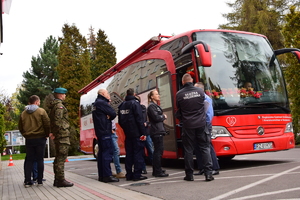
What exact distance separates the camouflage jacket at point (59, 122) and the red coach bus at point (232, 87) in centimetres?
282

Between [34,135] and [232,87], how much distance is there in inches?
176

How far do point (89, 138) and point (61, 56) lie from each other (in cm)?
2928

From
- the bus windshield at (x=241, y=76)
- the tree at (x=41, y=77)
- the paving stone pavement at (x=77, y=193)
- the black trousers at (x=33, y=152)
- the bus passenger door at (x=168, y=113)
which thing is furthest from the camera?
the tree at (x=41, y=77)

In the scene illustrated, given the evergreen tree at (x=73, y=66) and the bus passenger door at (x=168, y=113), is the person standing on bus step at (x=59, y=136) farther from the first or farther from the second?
the evergreen tree at (x=73, y=66)

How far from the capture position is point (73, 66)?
1703 inches

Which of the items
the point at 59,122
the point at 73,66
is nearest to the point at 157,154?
the point at 59,122

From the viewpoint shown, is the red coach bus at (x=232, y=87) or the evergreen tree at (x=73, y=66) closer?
the red coach bus at (x=232, y=87)

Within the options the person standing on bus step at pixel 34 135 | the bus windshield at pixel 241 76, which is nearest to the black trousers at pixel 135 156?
the person standing on bus step at pixel 34 135

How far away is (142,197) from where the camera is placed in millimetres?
5574

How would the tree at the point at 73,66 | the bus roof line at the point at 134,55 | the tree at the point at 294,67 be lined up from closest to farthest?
the bus roof line at the point at 134,55
the tree at the point at 294,67
the tree at the point at 73,66

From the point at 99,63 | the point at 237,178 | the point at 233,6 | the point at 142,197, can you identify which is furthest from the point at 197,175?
the point at 99,63

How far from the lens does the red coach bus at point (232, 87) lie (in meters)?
→ 8.23

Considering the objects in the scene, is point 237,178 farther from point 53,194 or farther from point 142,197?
point 53,194

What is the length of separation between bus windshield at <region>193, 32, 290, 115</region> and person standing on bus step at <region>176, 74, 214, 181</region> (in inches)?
55.9
